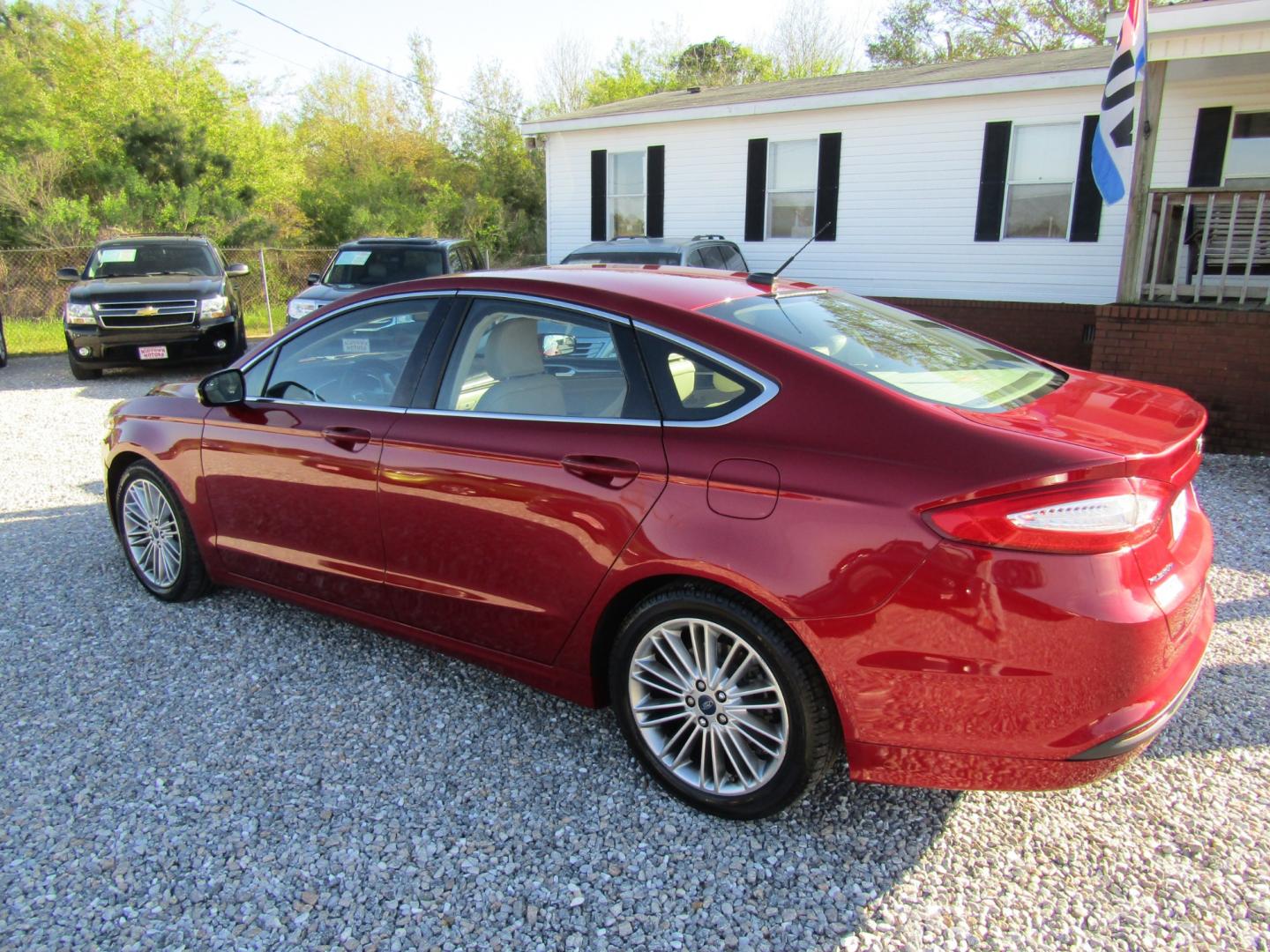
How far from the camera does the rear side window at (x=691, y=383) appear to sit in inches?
101

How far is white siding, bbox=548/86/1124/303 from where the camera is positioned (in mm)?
11117

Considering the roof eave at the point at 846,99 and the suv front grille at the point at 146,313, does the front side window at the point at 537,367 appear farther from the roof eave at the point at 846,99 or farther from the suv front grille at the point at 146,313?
the roof eave at the point at 846,99

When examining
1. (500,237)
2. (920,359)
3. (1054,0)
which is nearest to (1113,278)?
(920,359)

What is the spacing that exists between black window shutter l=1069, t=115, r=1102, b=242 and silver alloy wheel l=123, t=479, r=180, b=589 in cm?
1088

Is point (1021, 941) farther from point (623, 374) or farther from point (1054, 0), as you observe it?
point (1054, 0)

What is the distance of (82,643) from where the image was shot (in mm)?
3898

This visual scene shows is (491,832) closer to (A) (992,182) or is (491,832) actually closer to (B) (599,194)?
(A) (992,182)

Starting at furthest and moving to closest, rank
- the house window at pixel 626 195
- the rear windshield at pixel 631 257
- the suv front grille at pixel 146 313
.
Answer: the house window at pixel 626 195
the suv front grille at pixel 146 313
the rear windshield at pixel 631 257

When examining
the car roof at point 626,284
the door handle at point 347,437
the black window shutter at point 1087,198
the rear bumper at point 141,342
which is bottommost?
the rear bumper at point 141,342

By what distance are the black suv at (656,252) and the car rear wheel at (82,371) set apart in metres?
6.34

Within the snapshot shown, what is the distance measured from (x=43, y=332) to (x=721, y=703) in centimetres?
1772

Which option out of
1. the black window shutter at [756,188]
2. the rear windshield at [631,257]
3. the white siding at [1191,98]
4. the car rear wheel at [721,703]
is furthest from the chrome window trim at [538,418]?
the black window shutter at [756,188]

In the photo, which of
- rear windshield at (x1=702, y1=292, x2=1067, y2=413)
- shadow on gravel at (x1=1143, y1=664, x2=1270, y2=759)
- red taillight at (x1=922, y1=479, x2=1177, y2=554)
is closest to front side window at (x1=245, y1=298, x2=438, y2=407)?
rear windshield at (x1=702, y1=292, x2=1067, y2=413)

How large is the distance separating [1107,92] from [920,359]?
19.8 feet
